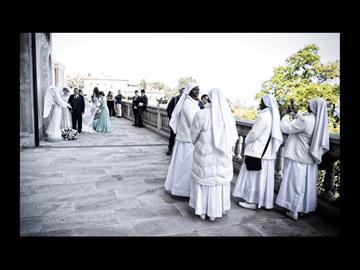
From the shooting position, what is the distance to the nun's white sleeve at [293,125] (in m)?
3.96

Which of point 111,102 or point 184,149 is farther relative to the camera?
point 111,102

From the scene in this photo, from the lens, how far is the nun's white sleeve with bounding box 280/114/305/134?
13.0 ft

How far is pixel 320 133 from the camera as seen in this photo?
3.85 m

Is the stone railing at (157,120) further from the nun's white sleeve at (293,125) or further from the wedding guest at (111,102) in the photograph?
the nun's white sleeve at (293,125)

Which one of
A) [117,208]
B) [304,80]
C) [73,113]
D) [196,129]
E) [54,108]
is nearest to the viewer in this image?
[196,129]

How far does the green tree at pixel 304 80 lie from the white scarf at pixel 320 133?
2148 cm

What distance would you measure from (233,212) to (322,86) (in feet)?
75.6

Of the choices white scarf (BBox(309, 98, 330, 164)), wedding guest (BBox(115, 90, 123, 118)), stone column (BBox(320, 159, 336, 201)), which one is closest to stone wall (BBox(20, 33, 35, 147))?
white scarf (BBox(309, 98, 330, 164))

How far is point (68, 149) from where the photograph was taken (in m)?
8.75

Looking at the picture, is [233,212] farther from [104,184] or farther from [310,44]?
[310,44]

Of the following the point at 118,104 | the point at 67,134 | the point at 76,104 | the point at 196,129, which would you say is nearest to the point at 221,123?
the point at 196,129

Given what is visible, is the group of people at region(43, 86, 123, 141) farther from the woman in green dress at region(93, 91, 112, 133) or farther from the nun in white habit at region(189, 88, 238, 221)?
the nun in white habit at region(189, 88, 238, 221)

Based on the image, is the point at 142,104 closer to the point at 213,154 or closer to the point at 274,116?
the point at 274,116

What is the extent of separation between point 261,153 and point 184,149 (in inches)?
52.1
